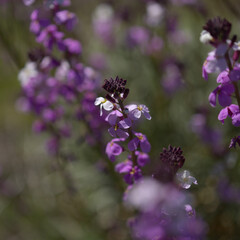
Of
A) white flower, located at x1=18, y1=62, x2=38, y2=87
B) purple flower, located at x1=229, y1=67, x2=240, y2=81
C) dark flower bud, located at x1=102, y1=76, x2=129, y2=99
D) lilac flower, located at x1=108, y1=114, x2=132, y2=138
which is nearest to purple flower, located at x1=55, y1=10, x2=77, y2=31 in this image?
white flower, located at x1=18, y1=62, x2=38, y2=87

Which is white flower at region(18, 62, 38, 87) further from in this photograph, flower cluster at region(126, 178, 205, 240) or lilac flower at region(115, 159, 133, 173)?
flower cluster at region(126, 178, 205, 240)

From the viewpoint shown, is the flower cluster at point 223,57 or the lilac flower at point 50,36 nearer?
the flower cluster at point 223,57

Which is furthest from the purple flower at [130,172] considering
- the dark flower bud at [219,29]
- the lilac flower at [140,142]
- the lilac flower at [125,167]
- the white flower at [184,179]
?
the dark flower bud at [219,29]

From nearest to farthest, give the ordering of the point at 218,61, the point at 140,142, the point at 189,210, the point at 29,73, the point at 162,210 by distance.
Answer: the point at 162,210, the point at 189,210, the point at 218,61, the point at 140,142, the point at 29,73

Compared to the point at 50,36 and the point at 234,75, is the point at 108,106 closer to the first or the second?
the point at 234,75

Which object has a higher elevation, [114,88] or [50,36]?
[114,88]

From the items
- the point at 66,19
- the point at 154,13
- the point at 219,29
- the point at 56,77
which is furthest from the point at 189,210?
the point at 154,13

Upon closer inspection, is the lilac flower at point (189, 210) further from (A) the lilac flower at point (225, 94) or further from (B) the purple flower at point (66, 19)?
(B) the purple flower at point (66, 19)
